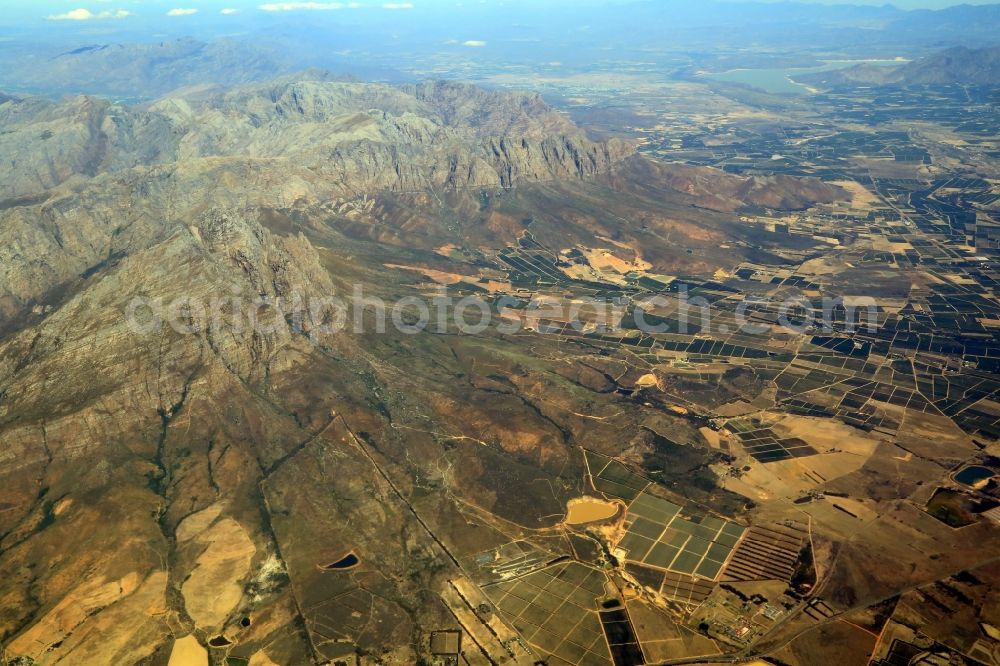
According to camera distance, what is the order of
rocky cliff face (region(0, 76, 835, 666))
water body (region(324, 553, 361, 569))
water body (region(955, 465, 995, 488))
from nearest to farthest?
rocky cliff face (region(0, 76, 835, 666))
water body (region(324, 553, 361, 569))
water body (region(955, 465, 995, 488))

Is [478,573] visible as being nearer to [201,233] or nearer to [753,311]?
[201,233]

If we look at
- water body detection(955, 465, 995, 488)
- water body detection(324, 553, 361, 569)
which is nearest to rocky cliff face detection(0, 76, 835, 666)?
water body detection(324, 553, 361, 569)

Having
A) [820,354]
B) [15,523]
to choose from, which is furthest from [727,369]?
[15,523]

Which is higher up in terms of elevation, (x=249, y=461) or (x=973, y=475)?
(x=973, y=475)

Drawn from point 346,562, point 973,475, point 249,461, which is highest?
point 973,475

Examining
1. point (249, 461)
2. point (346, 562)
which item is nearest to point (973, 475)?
point (346, 562)

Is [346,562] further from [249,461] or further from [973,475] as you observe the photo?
[973,475]

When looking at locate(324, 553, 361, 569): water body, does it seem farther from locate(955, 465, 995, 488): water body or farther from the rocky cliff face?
locate(955, 465, 995, 488): water body

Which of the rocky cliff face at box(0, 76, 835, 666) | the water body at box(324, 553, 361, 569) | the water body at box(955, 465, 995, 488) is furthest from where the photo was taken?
the water body at box(955, 465, 995, 488)
